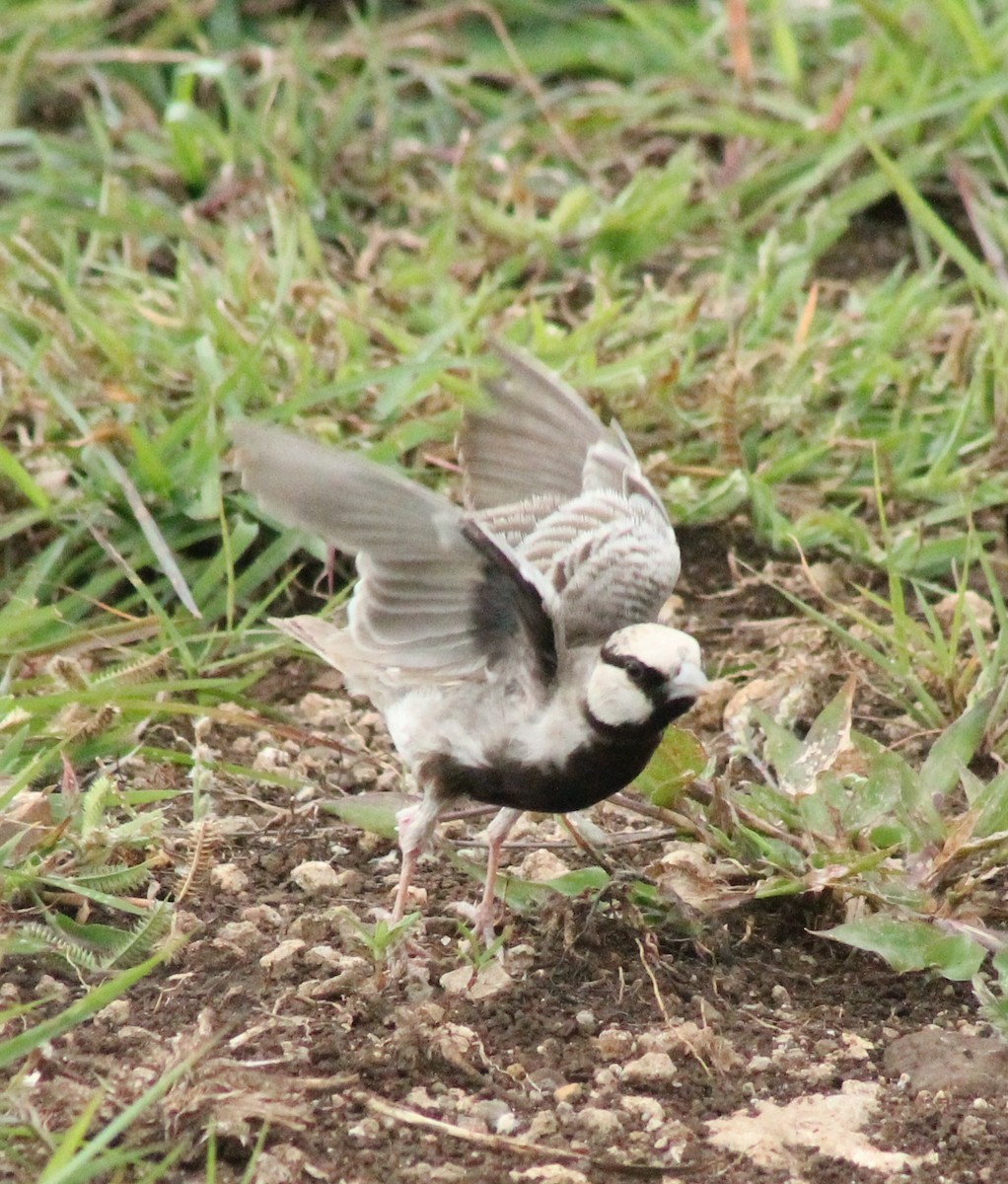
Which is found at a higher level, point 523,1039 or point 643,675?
point 643,675

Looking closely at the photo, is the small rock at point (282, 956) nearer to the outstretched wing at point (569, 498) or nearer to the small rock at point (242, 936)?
the small rock at point (242, 936)

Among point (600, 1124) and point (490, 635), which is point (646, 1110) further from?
point (490, 635)

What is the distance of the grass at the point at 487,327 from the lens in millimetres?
4191

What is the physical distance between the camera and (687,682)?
12.2 ft

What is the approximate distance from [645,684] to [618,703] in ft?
0.21

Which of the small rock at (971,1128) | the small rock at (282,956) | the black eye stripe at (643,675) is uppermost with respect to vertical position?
the black eye stripe at (643,675)

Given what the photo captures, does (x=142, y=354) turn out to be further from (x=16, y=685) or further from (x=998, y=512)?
(x=998, y=512)

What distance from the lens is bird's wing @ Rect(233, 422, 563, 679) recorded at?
3514mm

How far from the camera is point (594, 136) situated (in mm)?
7480

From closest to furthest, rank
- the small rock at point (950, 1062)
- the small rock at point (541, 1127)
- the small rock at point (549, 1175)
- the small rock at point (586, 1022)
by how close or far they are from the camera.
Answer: the small rock at point (549, 1175), the small rock at point (541, 1127), the small rock at point (950, 1062), the small rock at point (586, 1022)

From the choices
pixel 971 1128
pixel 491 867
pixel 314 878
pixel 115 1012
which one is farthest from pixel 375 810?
pixel 971 1128

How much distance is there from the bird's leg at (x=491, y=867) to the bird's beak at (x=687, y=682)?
1.64ft

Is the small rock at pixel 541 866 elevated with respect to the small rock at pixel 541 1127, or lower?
lower

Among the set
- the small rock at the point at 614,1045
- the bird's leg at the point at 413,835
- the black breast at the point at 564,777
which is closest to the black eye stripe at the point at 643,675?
the black breast at the point at 564,777
